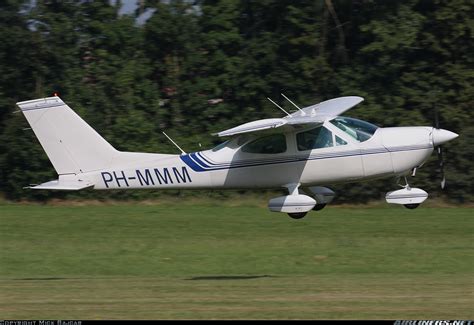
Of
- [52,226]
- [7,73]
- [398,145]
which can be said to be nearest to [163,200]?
[52,226]

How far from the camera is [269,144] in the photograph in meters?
16.7

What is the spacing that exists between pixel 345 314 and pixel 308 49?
2036 cm

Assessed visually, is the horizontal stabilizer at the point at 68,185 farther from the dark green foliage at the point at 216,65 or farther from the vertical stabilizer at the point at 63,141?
the dark green foliage at the point at 216,65

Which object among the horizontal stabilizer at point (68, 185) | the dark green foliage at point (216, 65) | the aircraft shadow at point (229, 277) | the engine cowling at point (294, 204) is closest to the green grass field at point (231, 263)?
the aircraft shadow at point (229, 277)

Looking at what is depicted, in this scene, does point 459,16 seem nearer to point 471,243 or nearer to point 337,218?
point 337,218

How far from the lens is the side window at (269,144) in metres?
16.7

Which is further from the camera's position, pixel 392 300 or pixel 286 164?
pixel 286 164

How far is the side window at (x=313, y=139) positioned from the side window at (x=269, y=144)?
285mm

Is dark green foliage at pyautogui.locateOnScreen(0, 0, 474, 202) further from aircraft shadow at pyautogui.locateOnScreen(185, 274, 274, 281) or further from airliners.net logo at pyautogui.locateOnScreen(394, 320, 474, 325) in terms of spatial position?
airliners.net logo at pyautogui.locateOnScreen(394, 320, 474, 325)

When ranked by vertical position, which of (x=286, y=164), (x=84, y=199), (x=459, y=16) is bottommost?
(x=84, y=199)

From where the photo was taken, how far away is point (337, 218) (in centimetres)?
2598

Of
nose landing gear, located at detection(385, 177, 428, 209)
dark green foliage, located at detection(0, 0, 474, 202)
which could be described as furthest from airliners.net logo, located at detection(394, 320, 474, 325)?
dark green foliage, located at detection(0, 0, 474, 202)

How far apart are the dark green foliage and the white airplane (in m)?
12.3

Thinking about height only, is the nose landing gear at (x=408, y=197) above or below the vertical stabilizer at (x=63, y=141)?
below
